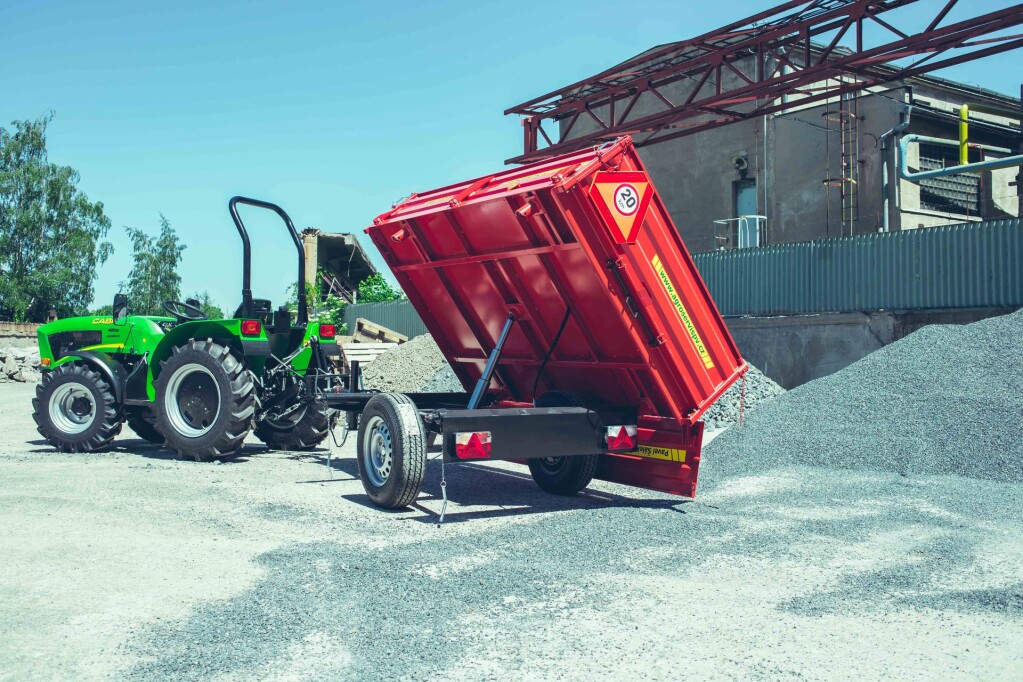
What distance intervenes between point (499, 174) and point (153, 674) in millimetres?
4910

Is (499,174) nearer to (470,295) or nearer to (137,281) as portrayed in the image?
(470,295)

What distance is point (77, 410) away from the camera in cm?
1052

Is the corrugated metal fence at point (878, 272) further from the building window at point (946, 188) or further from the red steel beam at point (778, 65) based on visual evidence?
the building window at point (946, 188)

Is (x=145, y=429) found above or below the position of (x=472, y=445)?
below

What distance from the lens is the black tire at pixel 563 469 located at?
7.61 m

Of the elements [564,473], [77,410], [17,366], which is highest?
[17,366]

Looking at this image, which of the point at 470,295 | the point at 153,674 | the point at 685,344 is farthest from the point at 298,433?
the point at 153,674

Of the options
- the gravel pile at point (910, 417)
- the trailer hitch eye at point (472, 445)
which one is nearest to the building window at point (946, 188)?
the gravel pile at point (910, 417)

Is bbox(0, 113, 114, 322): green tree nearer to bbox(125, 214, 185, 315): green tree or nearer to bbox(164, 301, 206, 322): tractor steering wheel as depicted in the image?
bbox(125, 214, 185, 315): green tree

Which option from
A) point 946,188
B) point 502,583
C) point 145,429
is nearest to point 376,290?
point 946,188

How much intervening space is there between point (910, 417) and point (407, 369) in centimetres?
997

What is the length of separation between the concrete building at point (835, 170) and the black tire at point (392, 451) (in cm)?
1687

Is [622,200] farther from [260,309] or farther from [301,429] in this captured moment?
[301,429]

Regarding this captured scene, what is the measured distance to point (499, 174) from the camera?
296 inches
